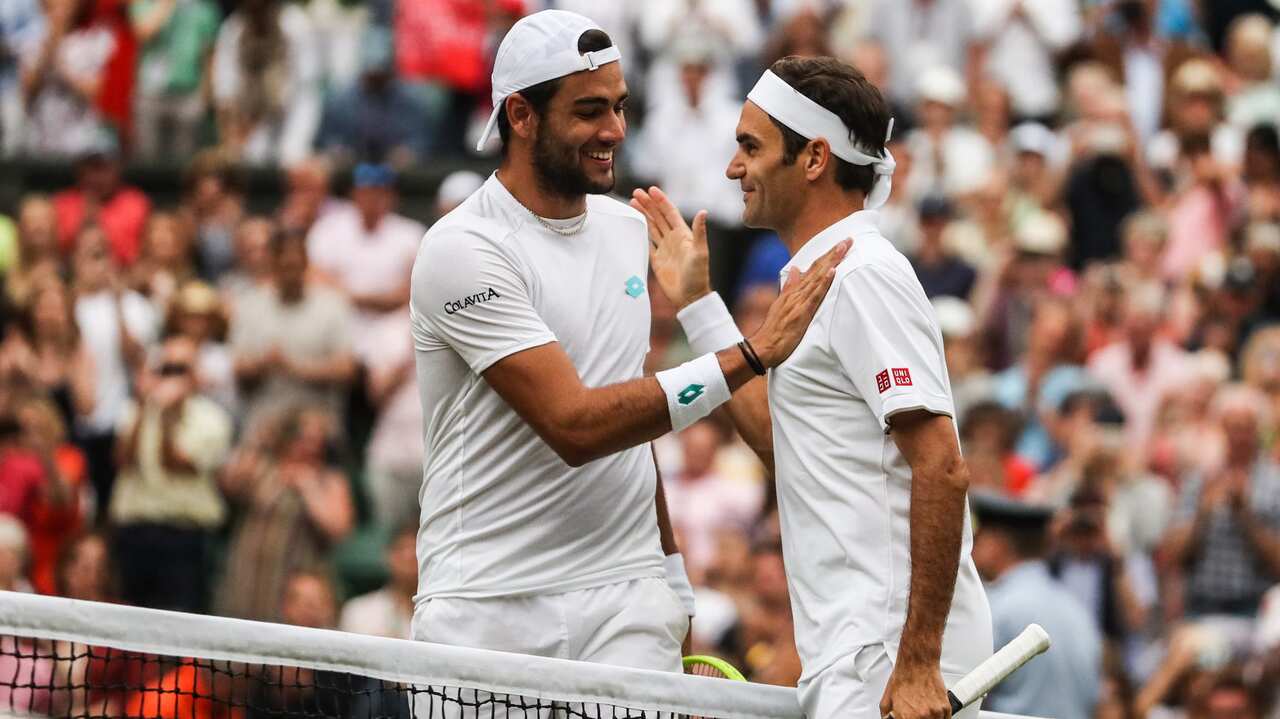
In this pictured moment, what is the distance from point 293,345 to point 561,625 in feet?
24.1

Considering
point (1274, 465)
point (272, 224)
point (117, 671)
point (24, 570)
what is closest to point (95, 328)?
point (272, 224)

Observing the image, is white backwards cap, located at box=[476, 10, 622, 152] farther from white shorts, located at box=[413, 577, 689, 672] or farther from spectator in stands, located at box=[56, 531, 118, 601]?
spectator in stands, located at box=[56, 531, 118, 601]

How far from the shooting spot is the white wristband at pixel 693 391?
18.8 ft

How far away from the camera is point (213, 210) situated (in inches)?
583

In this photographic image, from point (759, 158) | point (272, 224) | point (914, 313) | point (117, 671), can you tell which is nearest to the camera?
point (914, 313)

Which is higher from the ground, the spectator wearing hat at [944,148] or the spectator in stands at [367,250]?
the spectator wearing hat at [944,148]

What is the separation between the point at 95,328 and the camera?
44.5ft

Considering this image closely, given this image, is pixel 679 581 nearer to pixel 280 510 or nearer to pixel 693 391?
pixel 693 391

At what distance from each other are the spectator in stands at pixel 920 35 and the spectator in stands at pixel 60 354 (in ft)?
18.7

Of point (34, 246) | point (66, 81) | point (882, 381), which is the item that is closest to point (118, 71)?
point (66, 81)

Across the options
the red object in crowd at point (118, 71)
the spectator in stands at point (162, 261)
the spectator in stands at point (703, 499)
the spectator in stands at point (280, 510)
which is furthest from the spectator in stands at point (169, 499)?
the red object in crowd at point (118, 71)

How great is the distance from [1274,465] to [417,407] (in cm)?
472

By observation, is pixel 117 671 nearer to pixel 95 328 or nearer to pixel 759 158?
pixel 95 328

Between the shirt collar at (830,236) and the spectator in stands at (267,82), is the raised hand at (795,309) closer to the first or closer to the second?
the shirt collar at (830,236)
